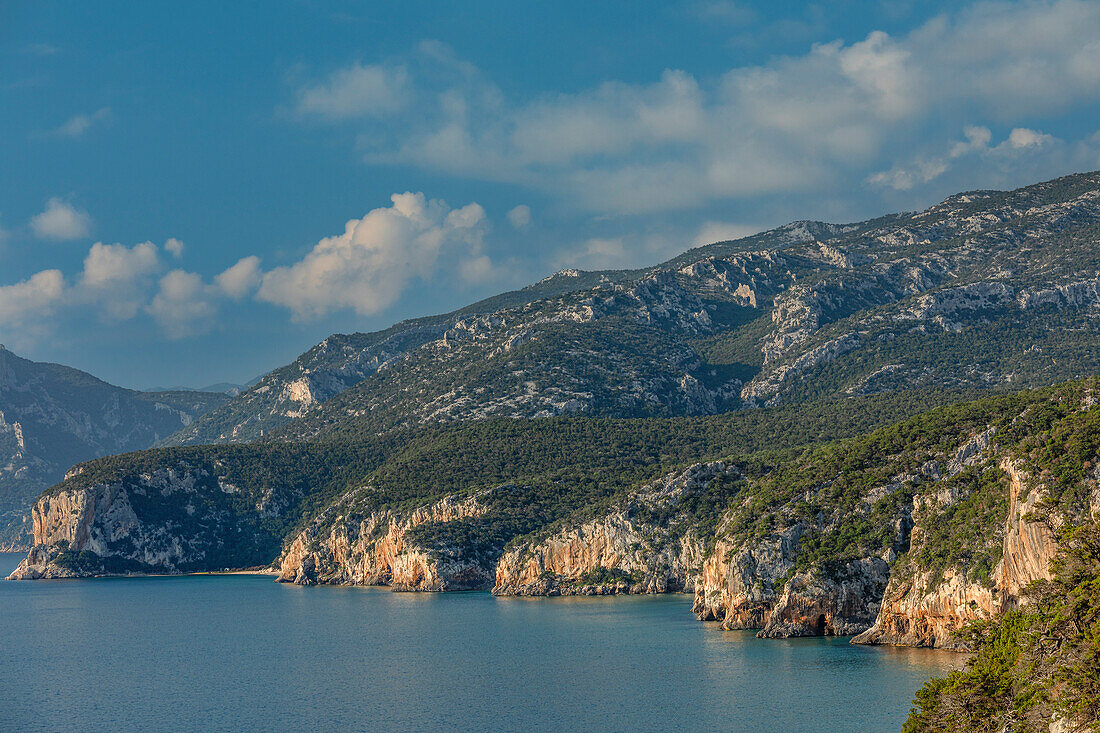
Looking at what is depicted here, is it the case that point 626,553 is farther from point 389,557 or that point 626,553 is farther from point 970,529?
point 970,529

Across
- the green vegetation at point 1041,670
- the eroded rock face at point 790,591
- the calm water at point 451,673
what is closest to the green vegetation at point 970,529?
the eroded rock face at point 790,591

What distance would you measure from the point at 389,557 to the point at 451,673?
92.3 meters

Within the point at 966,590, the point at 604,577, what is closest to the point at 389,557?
the point at 604,577

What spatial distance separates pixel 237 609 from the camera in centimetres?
14875

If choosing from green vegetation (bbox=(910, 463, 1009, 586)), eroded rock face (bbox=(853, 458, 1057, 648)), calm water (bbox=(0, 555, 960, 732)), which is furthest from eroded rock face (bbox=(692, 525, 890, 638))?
green vegetation (bbox=(910, 463, 1009, 586))

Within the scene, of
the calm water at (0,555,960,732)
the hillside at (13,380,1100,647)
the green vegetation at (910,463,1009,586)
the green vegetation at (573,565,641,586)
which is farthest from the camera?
the green vegetation at (573,565,641,586)

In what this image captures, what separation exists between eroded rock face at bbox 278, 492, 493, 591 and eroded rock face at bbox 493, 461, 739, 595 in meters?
10.3

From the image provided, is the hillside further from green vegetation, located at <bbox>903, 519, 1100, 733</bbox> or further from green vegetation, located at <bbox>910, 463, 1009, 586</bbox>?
green vegetation, located at <bbox>903, 519, 1100, 733</bbox>

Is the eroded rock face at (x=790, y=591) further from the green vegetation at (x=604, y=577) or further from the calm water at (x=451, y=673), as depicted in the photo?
the green vegetation at (x=604, y=577)

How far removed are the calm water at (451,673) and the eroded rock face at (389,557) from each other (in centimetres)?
2630

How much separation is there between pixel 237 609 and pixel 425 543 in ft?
104

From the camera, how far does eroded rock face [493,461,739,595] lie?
476ft

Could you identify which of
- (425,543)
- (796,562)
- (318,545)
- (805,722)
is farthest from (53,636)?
(805,722)

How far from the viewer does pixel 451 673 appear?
8981 cm
